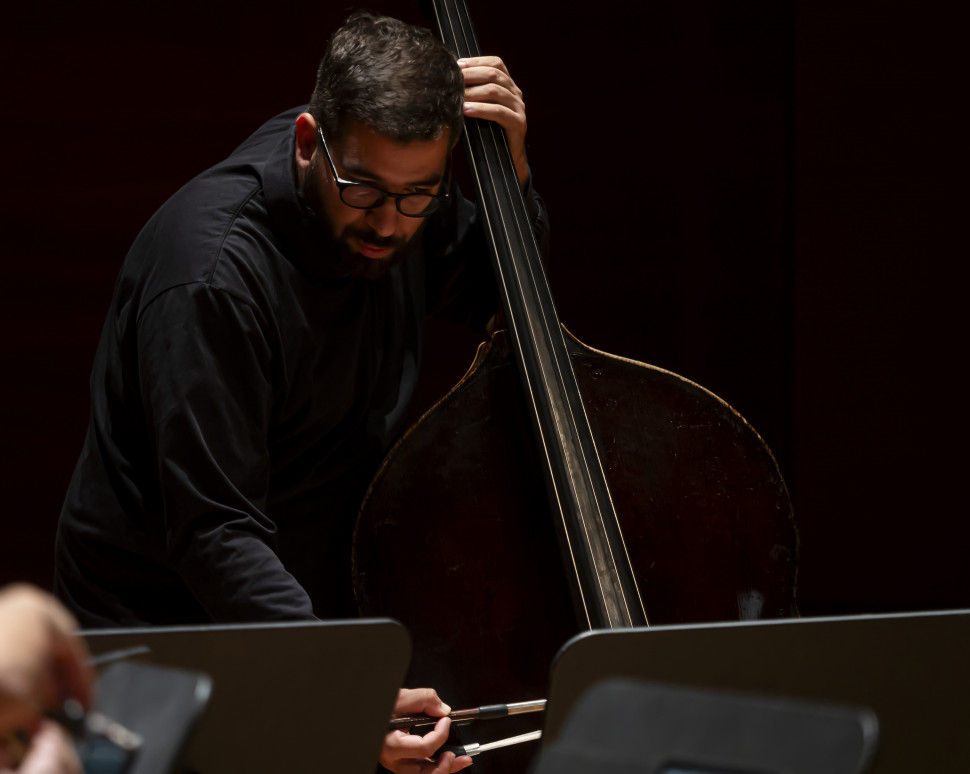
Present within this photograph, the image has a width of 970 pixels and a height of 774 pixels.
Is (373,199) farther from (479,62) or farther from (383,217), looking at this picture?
(479,62)

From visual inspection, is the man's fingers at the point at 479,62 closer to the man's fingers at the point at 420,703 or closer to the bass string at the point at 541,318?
the bass string at the point at 541,318

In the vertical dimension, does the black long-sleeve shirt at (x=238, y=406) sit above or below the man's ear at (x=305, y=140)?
below

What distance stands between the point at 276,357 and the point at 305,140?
244 mm

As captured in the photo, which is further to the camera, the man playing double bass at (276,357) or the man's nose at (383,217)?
the man's nose at (383,217)

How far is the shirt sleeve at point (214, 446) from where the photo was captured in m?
1.07

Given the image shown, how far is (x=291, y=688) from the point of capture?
0.69 m

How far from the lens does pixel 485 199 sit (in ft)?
4.41

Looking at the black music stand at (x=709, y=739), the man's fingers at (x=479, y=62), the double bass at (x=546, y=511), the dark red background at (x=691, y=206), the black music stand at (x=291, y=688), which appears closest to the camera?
the black music stand at (x=709, y=739)

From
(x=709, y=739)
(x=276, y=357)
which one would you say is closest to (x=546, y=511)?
(x=276, y=357)

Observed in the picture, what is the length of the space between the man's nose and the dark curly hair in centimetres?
8

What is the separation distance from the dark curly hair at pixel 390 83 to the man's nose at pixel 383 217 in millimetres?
76

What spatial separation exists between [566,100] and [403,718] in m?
1.27

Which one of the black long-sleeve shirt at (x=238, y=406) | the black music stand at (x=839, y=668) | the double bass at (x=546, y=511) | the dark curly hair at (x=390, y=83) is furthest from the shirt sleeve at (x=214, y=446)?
the black music stand at (x=839, y=668)

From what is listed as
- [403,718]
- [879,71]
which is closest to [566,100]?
[879,71]
